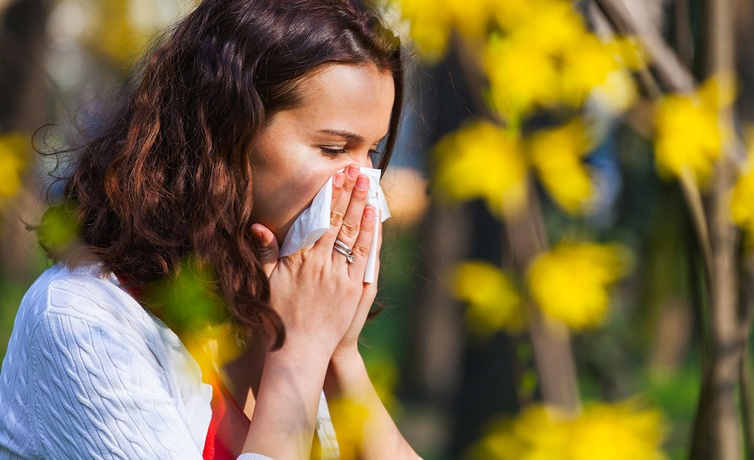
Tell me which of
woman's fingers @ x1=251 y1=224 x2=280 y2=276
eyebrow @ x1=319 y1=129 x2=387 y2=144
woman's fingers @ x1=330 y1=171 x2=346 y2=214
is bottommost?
woman's fingers @ x1=251 y1=224 x2=280 y2=276

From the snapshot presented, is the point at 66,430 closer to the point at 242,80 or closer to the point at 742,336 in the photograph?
the point at 242,80

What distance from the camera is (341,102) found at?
1.60m

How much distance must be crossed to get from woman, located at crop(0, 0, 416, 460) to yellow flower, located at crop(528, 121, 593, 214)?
0.30 m

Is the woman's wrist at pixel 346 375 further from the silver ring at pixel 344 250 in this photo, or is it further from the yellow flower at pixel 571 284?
the yellow flower at pixel 571 284

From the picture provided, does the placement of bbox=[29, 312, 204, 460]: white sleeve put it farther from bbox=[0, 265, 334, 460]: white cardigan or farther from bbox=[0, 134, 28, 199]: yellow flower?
bbox=[0, 134, 28, 199]: yellow flower

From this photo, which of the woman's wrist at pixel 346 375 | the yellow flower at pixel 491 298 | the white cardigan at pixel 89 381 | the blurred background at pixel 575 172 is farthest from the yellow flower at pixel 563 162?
the white cardigan at pixel 89 381

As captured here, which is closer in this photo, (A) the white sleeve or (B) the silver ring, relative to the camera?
(A) the white sleeve

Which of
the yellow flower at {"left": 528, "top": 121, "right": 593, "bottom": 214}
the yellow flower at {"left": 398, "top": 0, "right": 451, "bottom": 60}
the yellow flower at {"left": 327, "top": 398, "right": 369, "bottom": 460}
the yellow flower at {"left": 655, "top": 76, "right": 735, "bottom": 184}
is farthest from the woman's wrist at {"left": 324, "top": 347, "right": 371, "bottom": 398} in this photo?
the yellow flower at {"left": 655, "top": 76, "right": 735, "bottom": 184}

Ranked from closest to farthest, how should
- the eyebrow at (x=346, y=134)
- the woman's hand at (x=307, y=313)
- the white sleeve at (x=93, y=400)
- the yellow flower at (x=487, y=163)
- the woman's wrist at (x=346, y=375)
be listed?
the white sleeve at (x=93, y=400), the woman's hand at (x=307, y=313), the eyebrow at (x=346, y=134), the yellow flower at (x=487, y=163), the woman's wrist at (x=346, y=375)

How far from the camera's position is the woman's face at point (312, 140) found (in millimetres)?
1589

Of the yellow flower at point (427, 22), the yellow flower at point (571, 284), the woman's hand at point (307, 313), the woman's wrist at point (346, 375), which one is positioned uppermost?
the yellow flower at point (427, 22)

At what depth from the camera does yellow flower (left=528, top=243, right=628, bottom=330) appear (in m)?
1.71

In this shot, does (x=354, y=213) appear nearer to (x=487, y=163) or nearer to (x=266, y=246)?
(x=266, y=246)

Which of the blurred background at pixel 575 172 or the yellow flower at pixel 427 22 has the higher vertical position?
the yellow flower at pixel 427 22
